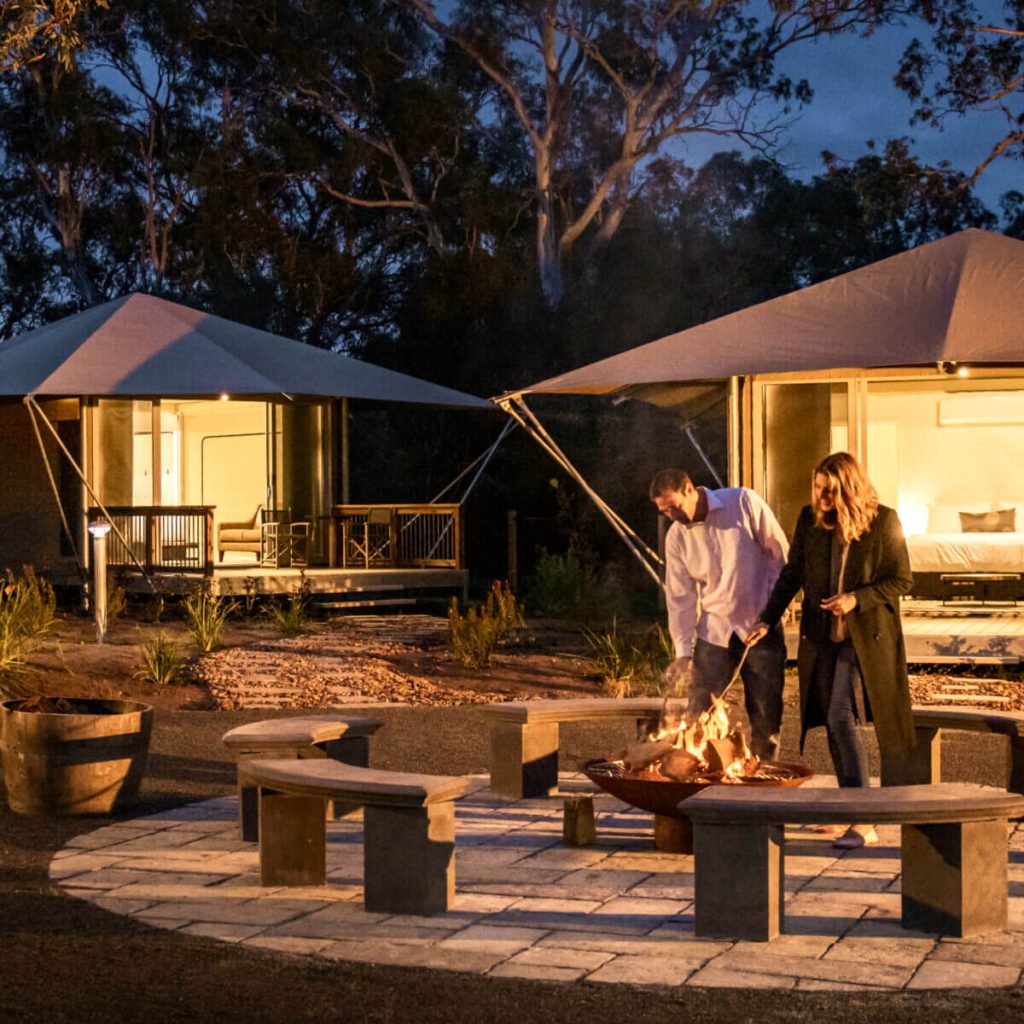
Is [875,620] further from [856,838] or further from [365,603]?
[365,603]

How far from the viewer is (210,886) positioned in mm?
5875

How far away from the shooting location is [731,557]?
669 cm

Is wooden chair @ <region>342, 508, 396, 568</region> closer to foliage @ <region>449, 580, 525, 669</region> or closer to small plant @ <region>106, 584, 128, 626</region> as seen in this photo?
small plant @ <region>106, 584, 128, 626</region>

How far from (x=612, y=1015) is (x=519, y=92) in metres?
24.6

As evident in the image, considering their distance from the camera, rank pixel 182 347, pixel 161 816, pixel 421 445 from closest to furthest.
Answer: pixel 161 816 < pixel 182 347 < pixel 421 445

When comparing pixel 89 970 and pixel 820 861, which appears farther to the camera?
pixel 820 861

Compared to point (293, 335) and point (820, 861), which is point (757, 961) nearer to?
point (820, 861)

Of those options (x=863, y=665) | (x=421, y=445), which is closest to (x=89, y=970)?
(x=863, y=665)

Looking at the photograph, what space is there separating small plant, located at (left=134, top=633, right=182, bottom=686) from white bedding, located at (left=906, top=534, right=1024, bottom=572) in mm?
6035

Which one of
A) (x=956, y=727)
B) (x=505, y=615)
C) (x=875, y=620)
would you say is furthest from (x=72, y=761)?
(x=505, y=615)

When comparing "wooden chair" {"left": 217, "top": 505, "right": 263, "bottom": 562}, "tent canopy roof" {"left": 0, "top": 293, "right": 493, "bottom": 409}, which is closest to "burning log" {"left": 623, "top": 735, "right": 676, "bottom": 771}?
"tent canopy roof" {"left": 0, "top": 293, "right": 493, "bottom": 409}

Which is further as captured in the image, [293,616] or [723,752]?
[293,616]

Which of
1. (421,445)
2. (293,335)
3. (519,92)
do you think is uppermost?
(519,92)

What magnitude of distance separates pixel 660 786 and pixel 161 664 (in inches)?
248
